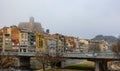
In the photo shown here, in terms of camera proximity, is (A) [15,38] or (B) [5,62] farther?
(A) [15,38]

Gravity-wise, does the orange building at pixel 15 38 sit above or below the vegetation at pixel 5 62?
above

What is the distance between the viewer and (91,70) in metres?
99.8

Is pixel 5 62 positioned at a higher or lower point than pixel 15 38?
lower

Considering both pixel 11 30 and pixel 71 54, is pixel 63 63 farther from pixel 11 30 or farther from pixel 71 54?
pixel 11 30

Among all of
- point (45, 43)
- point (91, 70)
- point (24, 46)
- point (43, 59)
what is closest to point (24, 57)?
point (43, 59)

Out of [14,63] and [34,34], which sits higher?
[34,34]

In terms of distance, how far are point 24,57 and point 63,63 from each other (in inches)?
678

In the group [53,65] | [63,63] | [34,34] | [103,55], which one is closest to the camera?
[103,55]

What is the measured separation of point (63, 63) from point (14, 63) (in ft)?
63.5

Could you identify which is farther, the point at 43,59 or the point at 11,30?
the point at 11,30

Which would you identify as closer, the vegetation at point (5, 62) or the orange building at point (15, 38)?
the vegetation at point (5, 62)

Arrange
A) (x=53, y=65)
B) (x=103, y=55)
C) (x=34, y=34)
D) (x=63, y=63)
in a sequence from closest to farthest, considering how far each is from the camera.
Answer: (x=103, y=55) < (x=53, y=65) < (x=63, y=63) < (x=34, y=34)

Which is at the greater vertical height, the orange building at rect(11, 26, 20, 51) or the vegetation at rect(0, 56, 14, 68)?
the orange building at rect(11, 26, 20, 51)

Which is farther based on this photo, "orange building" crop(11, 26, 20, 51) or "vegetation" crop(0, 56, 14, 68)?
"orange building" crop(11, 26, 20, 51)
